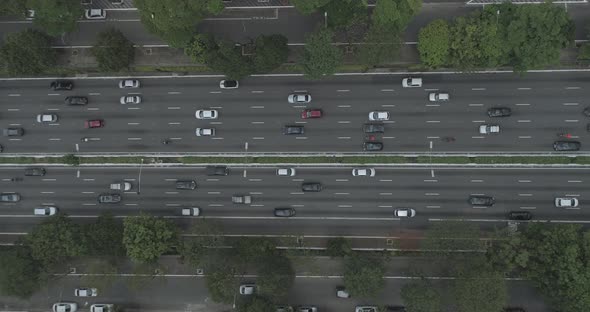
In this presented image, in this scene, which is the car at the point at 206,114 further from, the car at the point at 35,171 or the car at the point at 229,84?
the car at the point at 35,171

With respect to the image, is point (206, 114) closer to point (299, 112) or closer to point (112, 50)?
point (299, 112)

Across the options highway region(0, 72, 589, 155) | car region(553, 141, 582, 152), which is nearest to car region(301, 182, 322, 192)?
highway region(0, 72, 589, 155)

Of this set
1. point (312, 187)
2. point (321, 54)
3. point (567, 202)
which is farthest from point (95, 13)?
point (567, 202)

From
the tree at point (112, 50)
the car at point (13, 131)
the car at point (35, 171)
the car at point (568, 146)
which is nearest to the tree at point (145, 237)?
A: the car at point (35, 171)

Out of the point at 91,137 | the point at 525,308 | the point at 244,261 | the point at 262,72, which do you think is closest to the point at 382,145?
the point at 262,72

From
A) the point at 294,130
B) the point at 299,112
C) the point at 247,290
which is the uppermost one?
the point at 299,112

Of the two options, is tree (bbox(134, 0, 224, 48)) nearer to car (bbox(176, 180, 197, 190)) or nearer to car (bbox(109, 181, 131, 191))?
car (bbox(176, 180, 197, 190))
